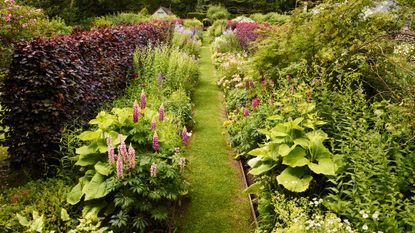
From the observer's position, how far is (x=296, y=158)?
375 centimetres

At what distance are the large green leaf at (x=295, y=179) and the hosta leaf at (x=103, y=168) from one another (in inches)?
76.1

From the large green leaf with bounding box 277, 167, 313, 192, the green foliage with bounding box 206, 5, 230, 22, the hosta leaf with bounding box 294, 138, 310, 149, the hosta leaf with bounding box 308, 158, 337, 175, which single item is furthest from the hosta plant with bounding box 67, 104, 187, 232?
the green foliage with bounding box 206, 5, 230, 22

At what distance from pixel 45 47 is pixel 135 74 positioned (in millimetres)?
3674

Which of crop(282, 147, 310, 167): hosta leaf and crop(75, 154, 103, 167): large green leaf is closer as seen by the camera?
crop(282, 147, 310, 167): hosta leaf

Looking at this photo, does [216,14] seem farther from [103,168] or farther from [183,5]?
[103,168]

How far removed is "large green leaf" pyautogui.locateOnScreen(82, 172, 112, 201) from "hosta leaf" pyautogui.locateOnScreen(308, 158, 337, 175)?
7.35 feet

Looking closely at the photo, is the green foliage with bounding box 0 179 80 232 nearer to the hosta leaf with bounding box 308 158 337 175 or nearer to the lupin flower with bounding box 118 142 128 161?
the lupin flower with bounding box 118 142 128 161

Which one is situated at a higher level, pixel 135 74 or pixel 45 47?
pixel 45 47

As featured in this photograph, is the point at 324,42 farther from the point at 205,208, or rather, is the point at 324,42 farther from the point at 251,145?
the point at 205,208

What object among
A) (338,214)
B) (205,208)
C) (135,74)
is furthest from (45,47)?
(338,214)

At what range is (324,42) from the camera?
564cm

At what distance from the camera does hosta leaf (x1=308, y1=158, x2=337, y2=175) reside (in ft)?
11.3

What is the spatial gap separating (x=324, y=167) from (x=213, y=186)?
1978 millimetres

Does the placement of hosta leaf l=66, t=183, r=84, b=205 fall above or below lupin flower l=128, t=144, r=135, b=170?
below
